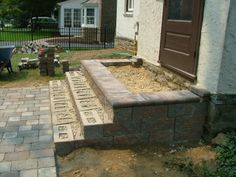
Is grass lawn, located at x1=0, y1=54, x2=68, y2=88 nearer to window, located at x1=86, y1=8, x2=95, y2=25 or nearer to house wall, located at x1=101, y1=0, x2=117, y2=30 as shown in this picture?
house wall, located at x1=101, y1=0, x2=117, y2=30

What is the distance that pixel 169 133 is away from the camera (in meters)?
4.27

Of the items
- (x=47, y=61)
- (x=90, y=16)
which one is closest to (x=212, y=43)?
(x=47, y=61)

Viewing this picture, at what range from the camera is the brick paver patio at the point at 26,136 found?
3.66 m

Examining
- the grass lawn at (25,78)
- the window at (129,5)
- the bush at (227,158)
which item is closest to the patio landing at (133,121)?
the bush at (227,158)

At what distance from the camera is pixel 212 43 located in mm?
4133

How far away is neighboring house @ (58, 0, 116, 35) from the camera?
20359 millimetres

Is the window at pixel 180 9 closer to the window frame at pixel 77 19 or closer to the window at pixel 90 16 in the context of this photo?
the window at pixel 90 16


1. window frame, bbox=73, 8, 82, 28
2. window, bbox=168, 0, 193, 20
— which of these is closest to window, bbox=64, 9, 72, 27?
window frame, bbox=73, 8, 82, 28

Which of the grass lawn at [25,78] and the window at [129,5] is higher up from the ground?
the window at [129,5]

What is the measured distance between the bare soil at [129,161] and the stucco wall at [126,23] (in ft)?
28.8

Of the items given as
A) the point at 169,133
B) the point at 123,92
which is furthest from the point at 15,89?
the point at 169,133

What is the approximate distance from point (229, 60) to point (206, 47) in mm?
435

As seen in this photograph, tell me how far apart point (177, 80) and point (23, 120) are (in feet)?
8.91

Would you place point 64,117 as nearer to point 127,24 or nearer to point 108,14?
point 127,24
